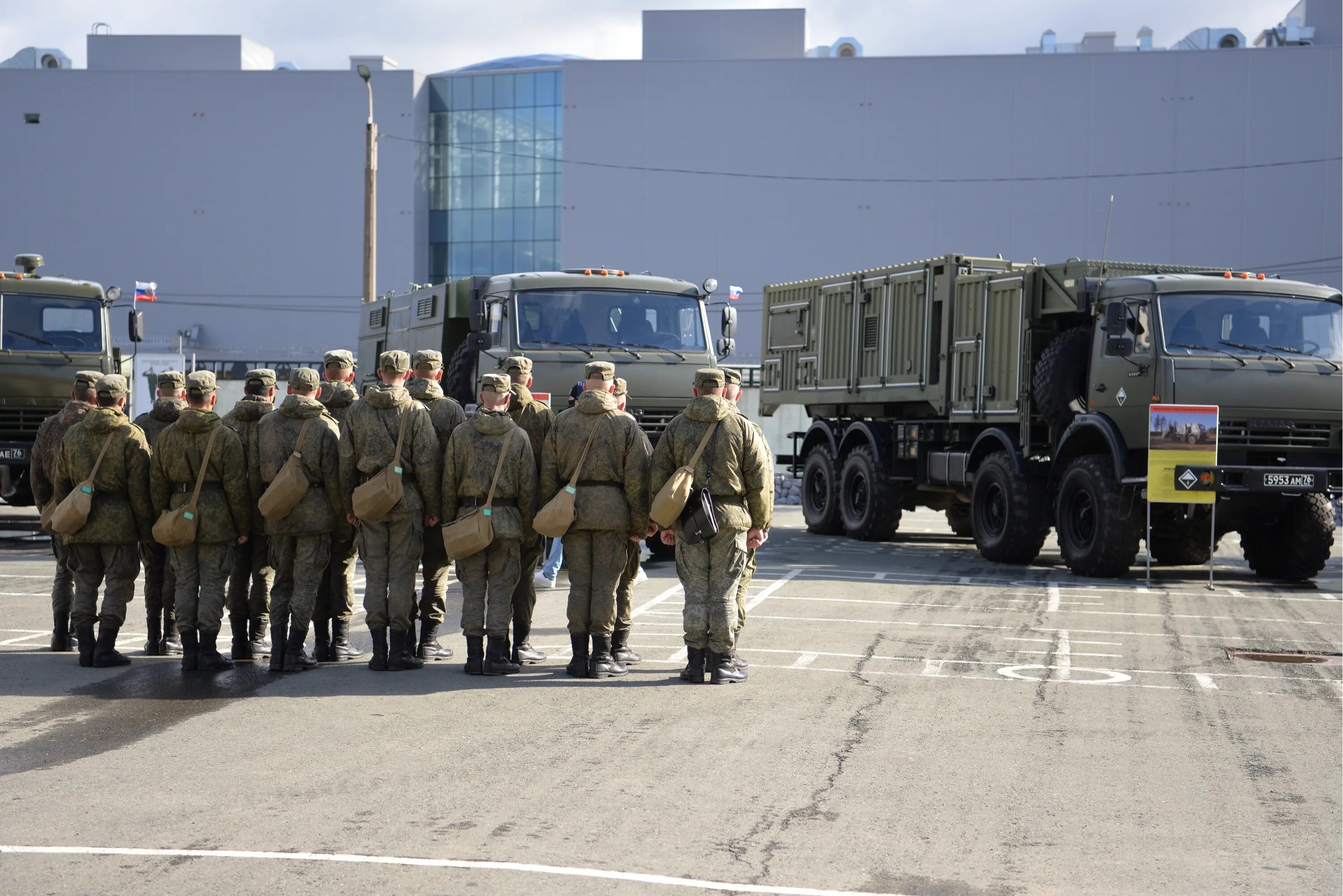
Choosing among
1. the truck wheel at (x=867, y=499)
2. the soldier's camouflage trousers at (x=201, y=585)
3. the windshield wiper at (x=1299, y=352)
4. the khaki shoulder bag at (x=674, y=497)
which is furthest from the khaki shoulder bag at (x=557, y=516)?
the truck wheel at (x=867, y=499)

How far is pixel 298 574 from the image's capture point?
937cm

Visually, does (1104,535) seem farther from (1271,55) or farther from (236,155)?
(236,155)

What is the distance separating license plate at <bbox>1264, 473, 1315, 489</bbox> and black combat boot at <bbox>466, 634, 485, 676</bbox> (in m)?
8.97

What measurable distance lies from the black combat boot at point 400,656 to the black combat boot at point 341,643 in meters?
0.53

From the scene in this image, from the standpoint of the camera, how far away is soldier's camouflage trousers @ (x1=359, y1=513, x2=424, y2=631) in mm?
9414

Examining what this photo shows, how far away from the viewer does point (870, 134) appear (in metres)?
57.6

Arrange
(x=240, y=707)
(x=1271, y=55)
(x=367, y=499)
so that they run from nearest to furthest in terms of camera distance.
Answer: (x=240, y=707) → (x=367, y=499) → (x=1271, y=55)

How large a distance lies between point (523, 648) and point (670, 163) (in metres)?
50.5

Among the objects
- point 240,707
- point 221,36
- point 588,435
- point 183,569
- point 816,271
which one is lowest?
point 240,707

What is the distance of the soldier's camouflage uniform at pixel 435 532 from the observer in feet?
32.2

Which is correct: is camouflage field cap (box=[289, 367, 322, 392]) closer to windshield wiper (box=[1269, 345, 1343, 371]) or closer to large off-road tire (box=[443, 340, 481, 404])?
large off-road tire (box=[443, 340, 481, 404])

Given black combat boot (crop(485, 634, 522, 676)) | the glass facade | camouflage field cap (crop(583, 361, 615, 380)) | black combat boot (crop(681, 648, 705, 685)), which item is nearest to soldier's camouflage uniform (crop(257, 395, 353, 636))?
black combat boot (crop(485, 634, 522, 676))

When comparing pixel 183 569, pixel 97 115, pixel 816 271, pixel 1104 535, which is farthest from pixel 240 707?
pixel 97 115

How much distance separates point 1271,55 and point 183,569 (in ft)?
180
